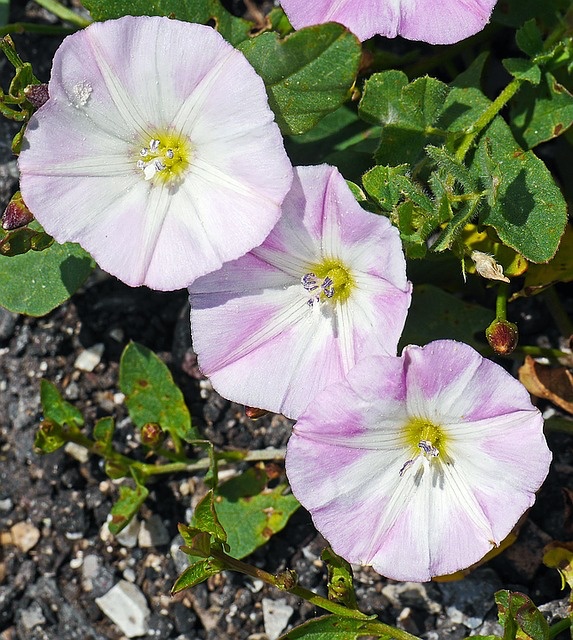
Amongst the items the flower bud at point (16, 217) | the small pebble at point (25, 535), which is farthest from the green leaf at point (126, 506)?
the flower bud at point (16, 217)

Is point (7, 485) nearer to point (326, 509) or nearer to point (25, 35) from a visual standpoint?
point (326, 509)

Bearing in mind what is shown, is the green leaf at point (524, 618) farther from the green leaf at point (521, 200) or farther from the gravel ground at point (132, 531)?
the green leaf at point (521, 200)

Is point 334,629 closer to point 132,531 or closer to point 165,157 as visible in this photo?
point 132,531

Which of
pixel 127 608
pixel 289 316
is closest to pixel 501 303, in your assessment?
pixel 289 316

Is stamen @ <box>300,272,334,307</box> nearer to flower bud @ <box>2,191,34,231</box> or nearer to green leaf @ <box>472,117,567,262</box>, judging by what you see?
green leaf @ <box>472,117,567,262</box>

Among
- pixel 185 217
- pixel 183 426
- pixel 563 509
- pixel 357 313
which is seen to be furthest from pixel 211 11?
pixel 563 509

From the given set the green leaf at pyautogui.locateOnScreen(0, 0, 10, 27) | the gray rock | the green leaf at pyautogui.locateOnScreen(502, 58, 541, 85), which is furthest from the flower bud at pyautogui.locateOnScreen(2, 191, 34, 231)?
the gray rock
